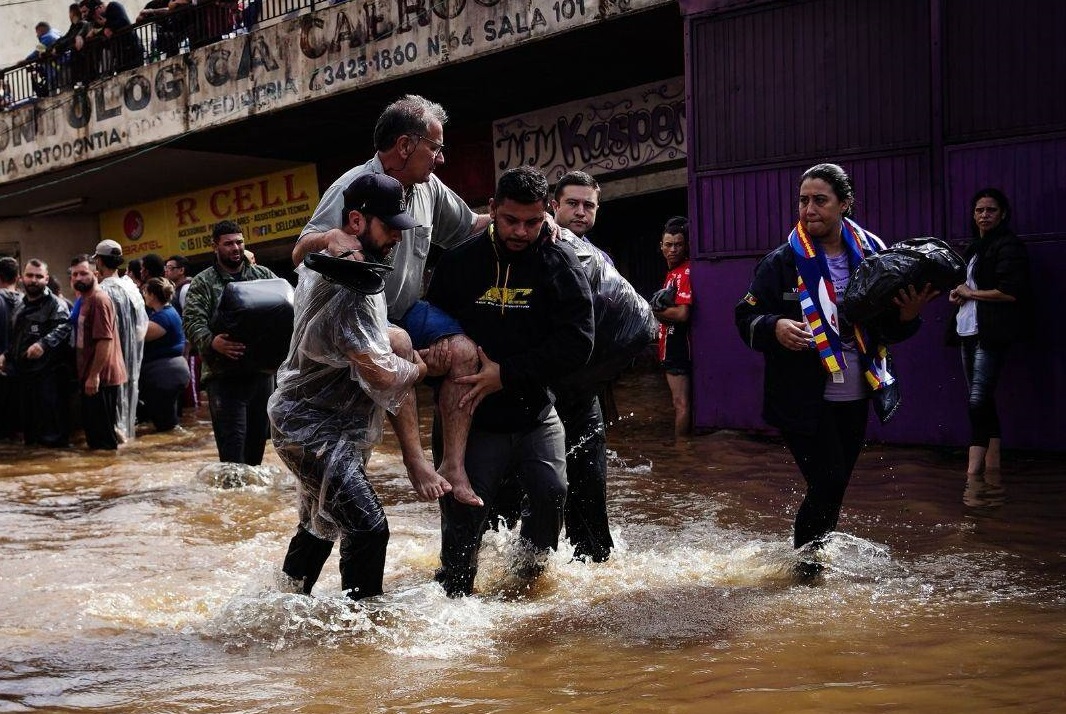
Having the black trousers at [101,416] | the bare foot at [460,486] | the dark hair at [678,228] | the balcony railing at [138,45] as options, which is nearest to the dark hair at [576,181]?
the bare foot at [460,486]

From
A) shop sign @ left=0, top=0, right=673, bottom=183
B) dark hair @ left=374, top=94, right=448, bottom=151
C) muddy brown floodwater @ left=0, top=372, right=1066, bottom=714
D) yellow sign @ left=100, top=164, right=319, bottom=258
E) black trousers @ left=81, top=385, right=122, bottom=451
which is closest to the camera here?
muddy brown floodwater @ left=0, top=372, right=1066, bottom=714

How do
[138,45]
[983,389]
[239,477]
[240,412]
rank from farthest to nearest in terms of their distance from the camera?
[138,45] < [239,477] < [240,412] < [983,389]

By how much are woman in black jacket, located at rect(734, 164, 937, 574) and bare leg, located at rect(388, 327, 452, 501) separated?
156 cm

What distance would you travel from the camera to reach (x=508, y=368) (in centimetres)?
464

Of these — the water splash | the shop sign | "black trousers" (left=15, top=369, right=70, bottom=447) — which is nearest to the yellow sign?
the shop sign

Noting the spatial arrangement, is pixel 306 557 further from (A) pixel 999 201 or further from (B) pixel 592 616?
(A) pixel 999 201

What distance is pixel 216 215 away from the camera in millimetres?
23391

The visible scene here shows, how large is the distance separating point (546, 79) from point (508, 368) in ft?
36.3

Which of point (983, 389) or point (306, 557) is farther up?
point (983, 389)

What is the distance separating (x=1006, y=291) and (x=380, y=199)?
5.32 meters

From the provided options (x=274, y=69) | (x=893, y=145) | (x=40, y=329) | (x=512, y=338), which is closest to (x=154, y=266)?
(x=40, y=329)

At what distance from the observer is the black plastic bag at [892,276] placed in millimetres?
4859

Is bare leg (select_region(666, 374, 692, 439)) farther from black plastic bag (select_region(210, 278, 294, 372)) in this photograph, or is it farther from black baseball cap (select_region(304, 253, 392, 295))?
black baseball cap (select_region(304, 253, 392, 295))

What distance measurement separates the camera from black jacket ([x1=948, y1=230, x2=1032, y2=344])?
26.5 feet
